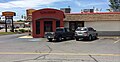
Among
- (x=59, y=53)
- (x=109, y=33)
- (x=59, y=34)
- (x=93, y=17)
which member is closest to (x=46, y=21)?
(x=93, y=17)

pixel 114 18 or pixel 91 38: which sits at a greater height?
pixel 114 18

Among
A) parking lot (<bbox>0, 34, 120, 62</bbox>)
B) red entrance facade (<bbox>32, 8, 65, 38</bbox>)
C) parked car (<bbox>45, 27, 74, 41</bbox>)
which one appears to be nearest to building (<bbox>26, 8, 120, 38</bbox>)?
red entrance facade (<bbox>32, 8, 65, 38</bbox>)

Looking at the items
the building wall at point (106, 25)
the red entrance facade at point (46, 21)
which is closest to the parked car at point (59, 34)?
the red entrance facade at point (46, 21)

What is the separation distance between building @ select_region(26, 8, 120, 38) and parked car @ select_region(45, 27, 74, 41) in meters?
6.50

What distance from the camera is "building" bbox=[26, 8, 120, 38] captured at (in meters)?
42.5

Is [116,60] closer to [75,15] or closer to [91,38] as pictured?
[91,38]

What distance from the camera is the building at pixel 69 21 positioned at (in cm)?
4250

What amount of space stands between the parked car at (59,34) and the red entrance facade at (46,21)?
6.28 meters

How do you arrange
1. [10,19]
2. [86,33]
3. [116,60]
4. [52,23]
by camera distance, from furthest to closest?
1. [10,19]
2. [52,23]
3. [86,33]
4. [116,60]

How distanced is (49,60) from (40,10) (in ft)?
96.4

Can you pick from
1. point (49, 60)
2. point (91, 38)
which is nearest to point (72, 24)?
point (91, 38)

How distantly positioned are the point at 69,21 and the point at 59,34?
10162 mm

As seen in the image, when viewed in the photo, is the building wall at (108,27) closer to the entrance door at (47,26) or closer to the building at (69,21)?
the building at (69,21)

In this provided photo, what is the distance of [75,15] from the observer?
4434 cm
